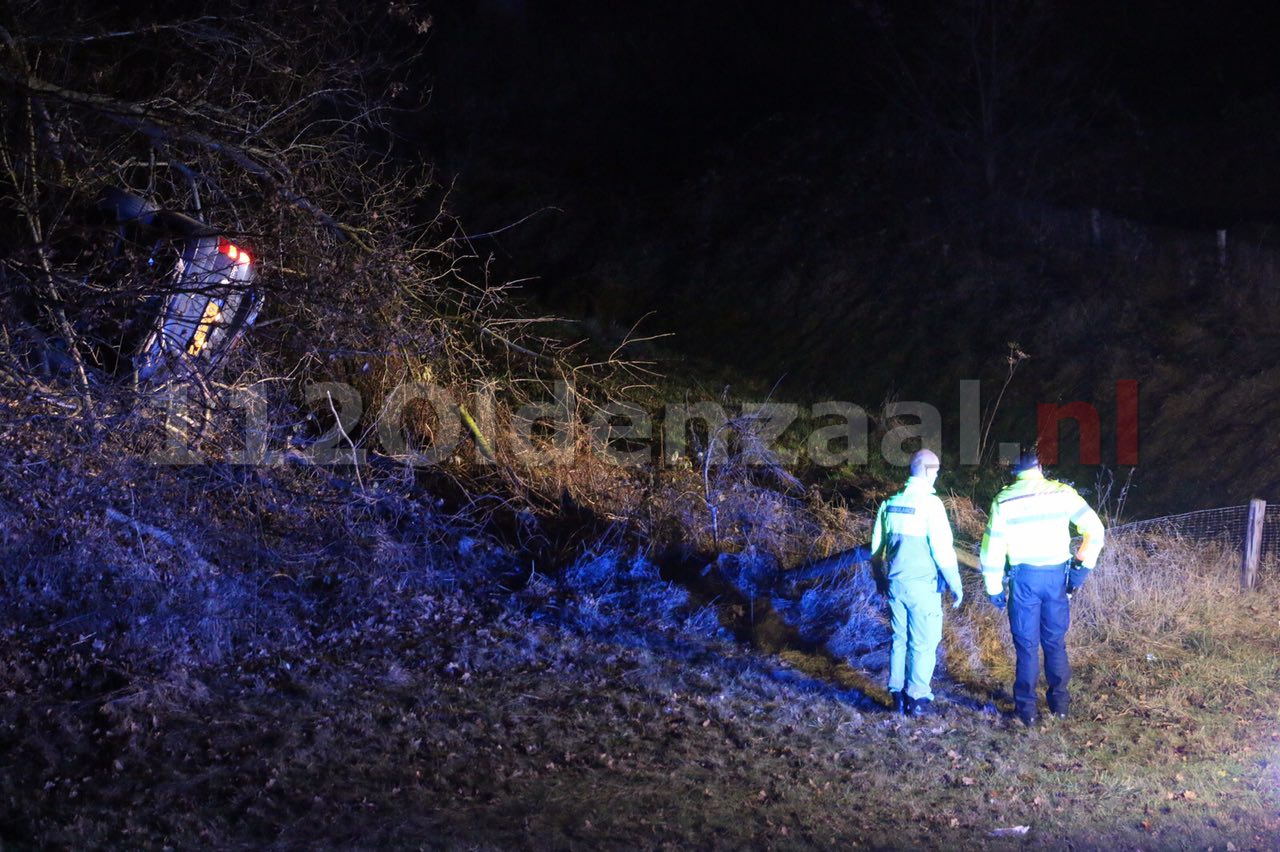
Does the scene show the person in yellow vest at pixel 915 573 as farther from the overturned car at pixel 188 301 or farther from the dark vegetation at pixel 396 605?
the overturned car at pixel 188 301

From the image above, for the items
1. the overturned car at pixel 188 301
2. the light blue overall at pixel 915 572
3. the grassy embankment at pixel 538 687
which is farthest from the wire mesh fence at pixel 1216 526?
the overturned car at pixel 188 301

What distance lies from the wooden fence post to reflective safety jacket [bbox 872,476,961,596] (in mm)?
3721

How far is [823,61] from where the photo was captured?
77.9ft

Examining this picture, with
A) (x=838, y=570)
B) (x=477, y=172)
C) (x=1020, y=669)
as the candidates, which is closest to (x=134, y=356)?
(x=838, y=570)

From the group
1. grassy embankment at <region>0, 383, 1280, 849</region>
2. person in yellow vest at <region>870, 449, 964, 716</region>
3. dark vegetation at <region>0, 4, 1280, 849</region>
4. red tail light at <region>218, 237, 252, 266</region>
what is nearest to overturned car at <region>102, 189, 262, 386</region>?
red tail light at <region>218, 237, 252, 266</region>

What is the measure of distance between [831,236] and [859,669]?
11882mm

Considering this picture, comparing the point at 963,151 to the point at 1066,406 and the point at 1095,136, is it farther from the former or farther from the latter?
the point at 1066,406

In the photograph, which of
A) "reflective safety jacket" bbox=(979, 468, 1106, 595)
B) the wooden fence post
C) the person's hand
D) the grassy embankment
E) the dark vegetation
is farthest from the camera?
the wooden fence post

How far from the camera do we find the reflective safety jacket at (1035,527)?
6414mm

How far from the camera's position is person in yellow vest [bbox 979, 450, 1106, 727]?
6426 millimetres

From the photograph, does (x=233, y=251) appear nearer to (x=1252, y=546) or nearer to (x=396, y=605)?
(x=396, y=605)

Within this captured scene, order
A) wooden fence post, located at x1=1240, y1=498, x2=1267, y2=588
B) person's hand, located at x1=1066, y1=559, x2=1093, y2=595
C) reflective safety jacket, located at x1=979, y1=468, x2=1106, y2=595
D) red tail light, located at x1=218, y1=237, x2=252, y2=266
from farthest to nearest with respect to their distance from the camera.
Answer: red tail light, located at x1=218, y1=237, x2=252, y2=266 → wooden fence post, located at x1=1240, y1=498, x2=1267, y2=588 → person's hand, located at x1=1066, y1=559, x2=1093, y2=595 → reflective safety jacket, located at x1=979, y1=468, x2=1106, y2=595

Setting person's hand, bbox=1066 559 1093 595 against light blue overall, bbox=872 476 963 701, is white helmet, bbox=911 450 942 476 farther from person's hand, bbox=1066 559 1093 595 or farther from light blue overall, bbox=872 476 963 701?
person's hand, bbox=1066 559 1093 595

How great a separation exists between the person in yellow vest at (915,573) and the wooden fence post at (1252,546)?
3.68 meters
